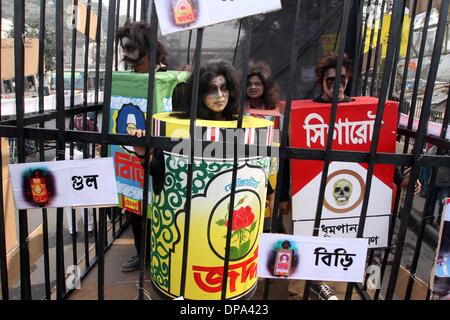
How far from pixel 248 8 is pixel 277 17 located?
437 centimetres

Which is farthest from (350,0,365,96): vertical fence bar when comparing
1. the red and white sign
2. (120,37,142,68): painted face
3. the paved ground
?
(120,37,142,68): painted face

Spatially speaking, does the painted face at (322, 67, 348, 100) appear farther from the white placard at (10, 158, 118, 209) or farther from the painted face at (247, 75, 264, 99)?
the white placard at (10, 158, 118, 209)

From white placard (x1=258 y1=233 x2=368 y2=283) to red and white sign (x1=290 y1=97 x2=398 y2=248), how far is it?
0.23 m

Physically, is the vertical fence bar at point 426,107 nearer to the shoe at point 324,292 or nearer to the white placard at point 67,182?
the shoe at point 324,292

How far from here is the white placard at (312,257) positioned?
1.57 metres

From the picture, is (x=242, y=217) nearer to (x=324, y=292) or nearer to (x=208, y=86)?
(x=208, y=86)

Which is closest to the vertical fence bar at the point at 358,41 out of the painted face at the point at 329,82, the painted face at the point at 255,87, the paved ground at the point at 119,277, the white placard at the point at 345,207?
the painted face at the point at 255,87

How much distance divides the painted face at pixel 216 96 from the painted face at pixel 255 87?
110 cm

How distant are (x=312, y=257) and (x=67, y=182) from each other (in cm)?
108

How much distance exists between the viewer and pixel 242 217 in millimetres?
1998

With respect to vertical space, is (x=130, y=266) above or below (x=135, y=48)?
below

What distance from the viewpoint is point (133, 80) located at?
250 cm

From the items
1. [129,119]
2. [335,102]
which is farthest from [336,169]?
[129,119]
